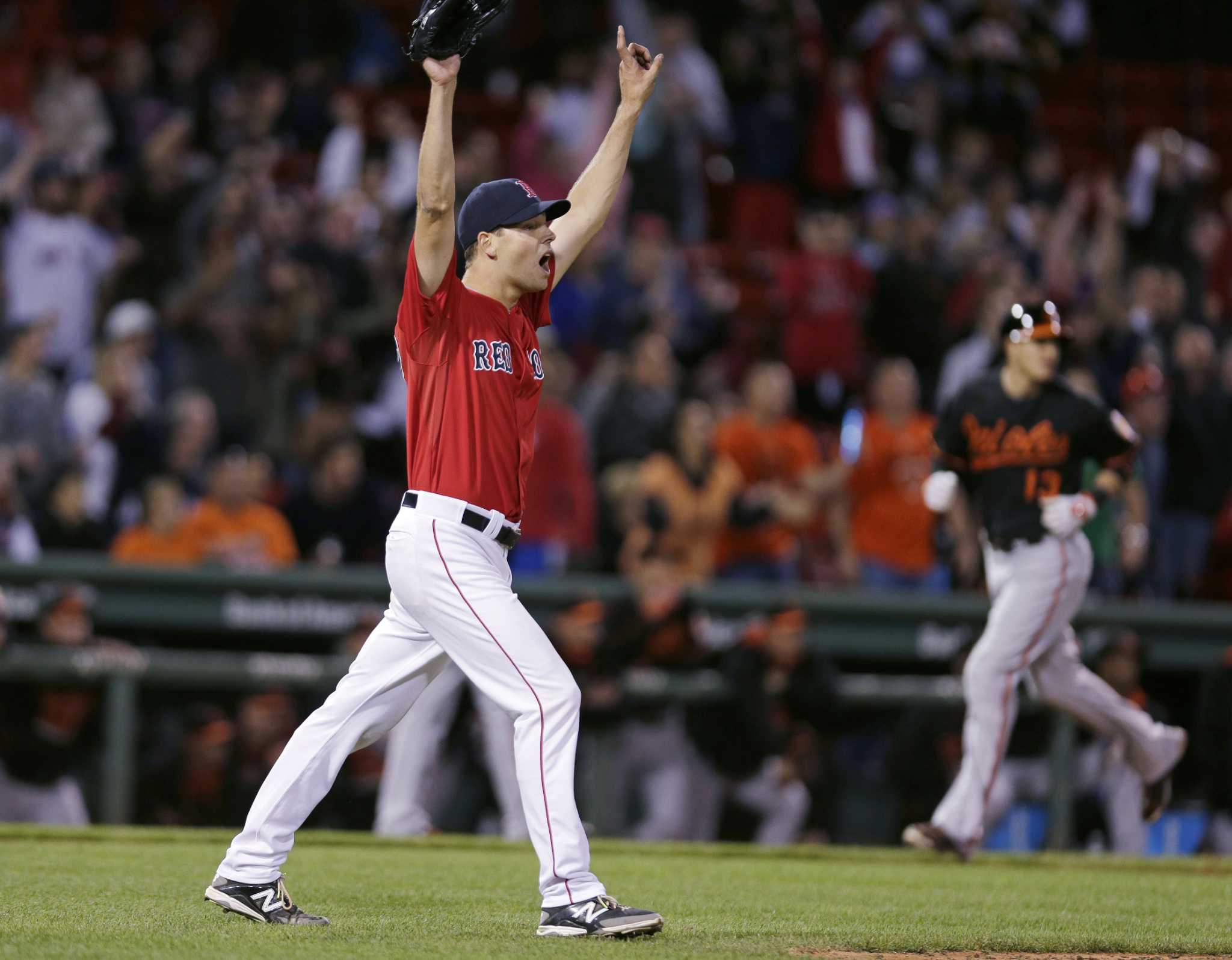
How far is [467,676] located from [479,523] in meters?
0.39

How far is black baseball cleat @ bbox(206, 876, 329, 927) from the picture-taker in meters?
4.54

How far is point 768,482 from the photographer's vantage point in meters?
10.2

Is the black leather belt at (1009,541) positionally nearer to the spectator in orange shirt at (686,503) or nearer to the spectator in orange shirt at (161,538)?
the spectator in orange shirt at (686,503)

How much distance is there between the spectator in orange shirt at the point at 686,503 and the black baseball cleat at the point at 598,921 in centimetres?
529

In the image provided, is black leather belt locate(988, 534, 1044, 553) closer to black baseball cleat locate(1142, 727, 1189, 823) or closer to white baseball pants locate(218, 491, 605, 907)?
black baseball cleat locate(1142, 727, 1189, 823)

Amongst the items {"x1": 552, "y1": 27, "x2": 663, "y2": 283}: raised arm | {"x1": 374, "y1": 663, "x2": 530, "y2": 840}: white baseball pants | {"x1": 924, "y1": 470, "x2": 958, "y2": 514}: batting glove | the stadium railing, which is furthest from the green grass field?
{"x1": 552, "y1": 27, "x2": 663, "y2": 283}: raised arm

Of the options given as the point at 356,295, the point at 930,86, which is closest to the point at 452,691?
the point at 356,295

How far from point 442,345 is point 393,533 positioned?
1.60ft

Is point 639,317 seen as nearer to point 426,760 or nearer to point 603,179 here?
point 426,760

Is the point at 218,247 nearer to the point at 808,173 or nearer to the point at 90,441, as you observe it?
the point at 90,441

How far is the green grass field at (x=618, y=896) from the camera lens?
4.25 metres

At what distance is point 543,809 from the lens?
437 cm

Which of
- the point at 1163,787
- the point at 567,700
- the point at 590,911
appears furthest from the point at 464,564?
the point at 1163,787

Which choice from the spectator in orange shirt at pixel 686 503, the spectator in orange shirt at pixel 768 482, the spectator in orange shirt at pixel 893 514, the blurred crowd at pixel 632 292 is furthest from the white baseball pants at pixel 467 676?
the spectator in orange shirt at pixel 893 514
